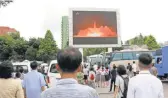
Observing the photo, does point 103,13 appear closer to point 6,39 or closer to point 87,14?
point 87,14

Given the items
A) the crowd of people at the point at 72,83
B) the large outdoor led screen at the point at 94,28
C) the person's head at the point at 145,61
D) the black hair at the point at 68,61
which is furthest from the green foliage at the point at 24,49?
the black hair at the point at 68,61

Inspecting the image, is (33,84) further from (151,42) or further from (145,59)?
(151,42)

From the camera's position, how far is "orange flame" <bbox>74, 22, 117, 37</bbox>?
2908cm

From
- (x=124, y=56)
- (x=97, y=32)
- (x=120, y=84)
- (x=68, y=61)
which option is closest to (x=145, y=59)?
(x=68, y=61)

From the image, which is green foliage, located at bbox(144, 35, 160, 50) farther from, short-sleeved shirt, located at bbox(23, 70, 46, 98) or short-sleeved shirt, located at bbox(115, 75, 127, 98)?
short-sleeved shirt, located at bbox(23, 70, 46, 98)

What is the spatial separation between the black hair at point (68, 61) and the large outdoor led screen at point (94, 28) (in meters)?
24.9

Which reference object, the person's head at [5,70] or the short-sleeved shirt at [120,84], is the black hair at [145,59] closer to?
the person's head at [5,70]

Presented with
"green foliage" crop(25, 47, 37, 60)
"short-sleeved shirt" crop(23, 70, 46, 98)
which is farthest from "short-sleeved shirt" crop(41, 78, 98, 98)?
"green foliage" crop(25, 47, 37, 60)

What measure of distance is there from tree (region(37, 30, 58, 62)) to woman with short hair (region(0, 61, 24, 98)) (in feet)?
215

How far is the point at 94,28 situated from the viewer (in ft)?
96.9

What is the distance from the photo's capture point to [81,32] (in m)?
29.1

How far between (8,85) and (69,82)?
3.07 metres

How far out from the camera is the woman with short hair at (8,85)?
615 cm

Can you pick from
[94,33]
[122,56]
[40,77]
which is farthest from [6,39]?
[40,77]
